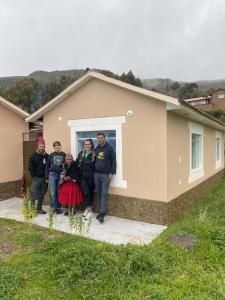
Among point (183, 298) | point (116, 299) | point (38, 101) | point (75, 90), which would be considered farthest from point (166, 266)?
point (38, 101)

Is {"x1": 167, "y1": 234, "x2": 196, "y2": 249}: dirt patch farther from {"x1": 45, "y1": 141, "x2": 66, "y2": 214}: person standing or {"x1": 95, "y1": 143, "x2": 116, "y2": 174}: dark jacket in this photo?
{"x1": 45, "y1": 141, "x2": 66, "y2": 214}: person standing

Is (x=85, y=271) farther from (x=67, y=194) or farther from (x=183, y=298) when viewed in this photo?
(x=67, y=194)

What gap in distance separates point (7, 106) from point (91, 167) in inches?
187

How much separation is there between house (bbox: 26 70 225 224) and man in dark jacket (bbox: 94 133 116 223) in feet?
1.23

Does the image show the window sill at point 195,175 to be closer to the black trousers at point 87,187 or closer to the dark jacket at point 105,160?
the dark jacket at point 105,160

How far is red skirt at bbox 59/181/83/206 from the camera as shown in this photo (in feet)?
25.5

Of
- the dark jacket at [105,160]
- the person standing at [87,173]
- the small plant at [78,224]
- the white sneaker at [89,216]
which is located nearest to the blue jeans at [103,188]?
the dark jacket at [105,160]

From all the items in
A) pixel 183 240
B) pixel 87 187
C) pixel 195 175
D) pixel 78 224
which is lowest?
pixel 183 240

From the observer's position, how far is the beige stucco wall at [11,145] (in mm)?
10461

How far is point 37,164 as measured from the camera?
8.17 m

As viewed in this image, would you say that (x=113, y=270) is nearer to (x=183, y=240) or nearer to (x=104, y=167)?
(x=183, y=240)

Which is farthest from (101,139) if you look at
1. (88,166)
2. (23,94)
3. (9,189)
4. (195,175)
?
(23,94)

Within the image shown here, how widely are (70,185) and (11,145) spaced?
4099mm

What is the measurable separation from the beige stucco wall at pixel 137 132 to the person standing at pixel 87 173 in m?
0.66
